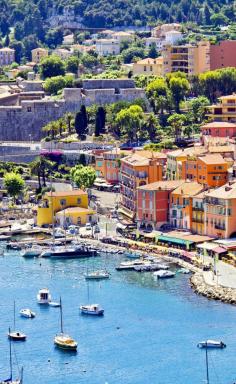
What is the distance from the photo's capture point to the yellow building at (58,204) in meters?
59.8

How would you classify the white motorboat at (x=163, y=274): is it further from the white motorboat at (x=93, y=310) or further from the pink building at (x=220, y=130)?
the pink building at (x=220, y=130)

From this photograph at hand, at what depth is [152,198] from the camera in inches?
2259

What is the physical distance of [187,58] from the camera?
81250mm

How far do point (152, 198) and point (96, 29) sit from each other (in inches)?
1920

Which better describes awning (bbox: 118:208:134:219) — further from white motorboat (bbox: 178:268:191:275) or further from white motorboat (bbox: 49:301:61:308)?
white motorboat (bbox: 49:301:61:308)

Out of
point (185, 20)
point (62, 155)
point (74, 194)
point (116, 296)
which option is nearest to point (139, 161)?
point (74, 194)

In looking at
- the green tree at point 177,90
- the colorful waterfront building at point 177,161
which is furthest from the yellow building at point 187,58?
the colorful waterfront building at point 177,161

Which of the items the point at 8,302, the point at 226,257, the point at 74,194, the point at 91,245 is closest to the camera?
the point at 8,302

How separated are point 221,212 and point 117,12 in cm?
5382

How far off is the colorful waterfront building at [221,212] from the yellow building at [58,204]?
6.00m

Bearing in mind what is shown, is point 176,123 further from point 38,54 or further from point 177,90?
point 38,54

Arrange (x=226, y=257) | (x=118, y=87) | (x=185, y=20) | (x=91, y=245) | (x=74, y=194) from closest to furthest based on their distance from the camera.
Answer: (x=226, y=257), (x=91, y=245), (x=74, y=194), (x=118, y=87), (x=185, y=20)

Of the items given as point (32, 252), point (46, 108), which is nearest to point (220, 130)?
point (46, 108)

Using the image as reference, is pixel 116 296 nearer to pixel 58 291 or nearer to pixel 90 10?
pixel 58 291
